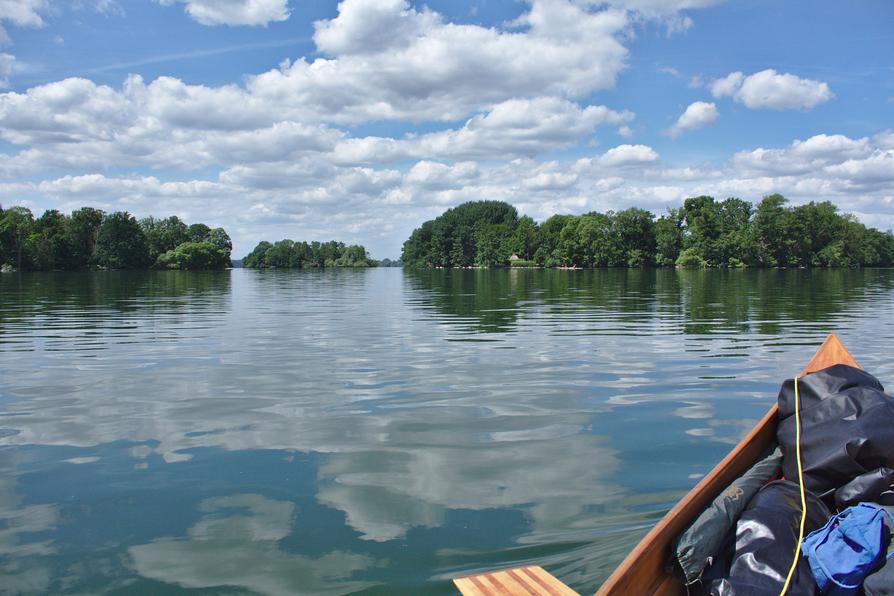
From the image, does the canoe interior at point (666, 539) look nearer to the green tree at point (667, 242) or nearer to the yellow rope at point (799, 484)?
the yellow rope at point (799, 484)

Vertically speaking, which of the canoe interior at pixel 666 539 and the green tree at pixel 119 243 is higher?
the green tree at pixel 119 243

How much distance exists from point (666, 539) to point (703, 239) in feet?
442

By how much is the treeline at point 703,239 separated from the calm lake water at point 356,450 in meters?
A: 117

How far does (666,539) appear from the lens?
4.12 m

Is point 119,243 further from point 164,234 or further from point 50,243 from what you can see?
point 164,234

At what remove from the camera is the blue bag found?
4.03 m

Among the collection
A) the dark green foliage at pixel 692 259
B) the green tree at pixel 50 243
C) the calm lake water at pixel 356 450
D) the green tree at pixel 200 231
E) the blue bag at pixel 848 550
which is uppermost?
the green tree at pixel 200 231

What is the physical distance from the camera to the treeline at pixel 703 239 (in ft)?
408

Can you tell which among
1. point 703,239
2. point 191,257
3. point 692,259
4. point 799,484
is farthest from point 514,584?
point 191,257

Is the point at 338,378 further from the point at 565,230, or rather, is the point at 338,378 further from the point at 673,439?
the point at 565,230

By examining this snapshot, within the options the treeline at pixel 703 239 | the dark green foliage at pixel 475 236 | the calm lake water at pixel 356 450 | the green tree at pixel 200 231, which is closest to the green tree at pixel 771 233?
the treeline at pixel 703 239

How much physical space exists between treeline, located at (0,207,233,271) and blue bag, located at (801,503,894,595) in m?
135

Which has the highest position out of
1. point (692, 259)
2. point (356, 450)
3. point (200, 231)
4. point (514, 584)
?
point (200, 231)

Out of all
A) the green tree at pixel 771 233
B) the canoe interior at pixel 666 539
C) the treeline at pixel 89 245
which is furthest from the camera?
the green tree at pixel 771 233
